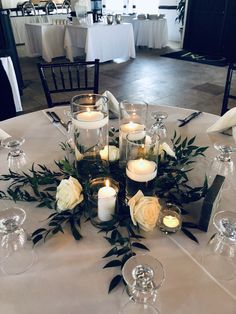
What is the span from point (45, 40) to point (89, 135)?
5.71 m

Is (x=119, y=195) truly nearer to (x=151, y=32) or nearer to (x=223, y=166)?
(x=223, y=166)

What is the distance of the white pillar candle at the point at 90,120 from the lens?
78 centimetres

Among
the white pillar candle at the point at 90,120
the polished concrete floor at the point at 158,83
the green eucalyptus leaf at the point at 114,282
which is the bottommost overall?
the polished concrete floor at the point at 158,83

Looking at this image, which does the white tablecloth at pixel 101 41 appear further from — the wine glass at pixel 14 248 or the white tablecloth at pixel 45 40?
the wine glass at pixel 14 248

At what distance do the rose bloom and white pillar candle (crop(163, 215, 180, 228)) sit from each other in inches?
3.6

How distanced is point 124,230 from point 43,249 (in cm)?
22

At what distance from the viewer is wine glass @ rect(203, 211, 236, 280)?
0.64m

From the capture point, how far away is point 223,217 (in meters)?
0.72

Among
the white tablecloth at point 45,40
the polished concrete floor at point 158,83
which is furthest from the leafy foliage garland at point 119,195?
the white tablecloth at point 45,40

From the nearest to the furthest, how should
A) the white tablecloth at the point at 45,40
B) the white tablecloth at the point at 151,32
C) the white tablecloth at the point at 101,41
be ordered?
1. the white tablecloth at the point at 101,41
2. the white tablecloth at the point at 45,40
3. the white tablecloth at the point at 151,32

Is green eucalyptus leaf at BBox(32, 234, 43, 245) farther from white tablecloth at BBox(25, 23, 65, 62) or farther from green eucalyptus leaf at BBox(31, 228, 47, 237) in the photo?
white tablecloth at BBox(25, 23, 65, 62)

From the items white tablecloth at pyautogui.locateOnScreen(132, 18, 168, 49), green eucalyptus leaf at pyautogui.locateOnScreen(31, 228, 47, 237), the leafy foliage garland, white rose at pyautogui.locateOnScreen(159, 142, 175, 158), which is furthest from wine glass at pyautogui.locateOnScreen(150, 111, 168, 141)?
white tablecloth at pyautogui.locateOnScreen(132, 18, 168, 49)

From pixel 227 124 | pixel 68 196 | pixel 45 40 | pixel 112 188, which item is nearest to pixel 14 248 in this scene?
pixel 68 196

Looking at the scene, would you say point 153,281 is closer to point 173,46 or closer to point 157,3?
point 173,46
